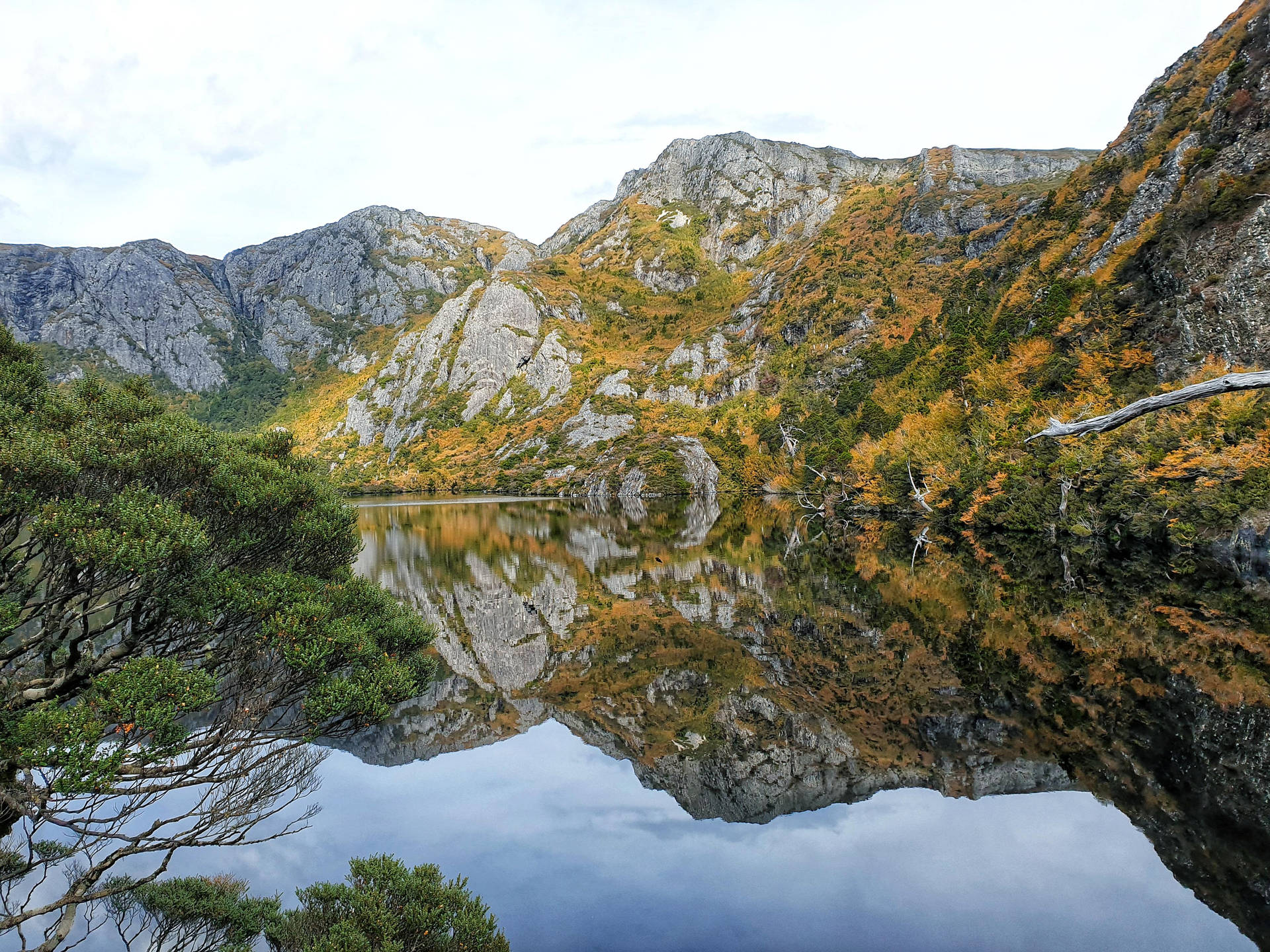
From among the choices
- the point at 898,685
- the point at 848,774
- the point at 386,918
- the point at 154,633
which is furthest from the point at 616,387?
the point at 386,918

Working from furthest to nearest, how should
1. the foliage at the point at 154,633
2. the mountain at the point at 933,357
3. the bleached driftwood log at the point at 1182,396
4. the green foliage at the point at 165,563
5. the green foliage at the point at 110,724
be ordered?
the mountain at the point at 933,357, the bleached driftwood log at the point at 1182,396, the green foliage at the point at 165,563, the foliage at the point at 154,633, the green foliage at the point at 110,724

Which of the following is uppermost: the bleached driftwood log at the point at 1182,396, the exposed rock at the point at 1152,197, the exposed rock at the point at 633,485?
the exposed rock at the point at 1152,197

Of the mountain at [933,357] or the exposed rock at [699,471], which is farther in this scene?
the exposed rock at [699,471]

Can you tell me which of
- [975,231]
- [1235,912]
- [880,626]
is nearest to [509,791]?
[1235,912]

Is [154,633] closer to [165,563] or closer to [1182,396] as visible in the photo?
[165,563]

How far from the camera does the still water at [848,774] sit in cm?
826

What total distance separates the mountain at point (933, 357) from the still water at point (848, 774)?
13450 mm

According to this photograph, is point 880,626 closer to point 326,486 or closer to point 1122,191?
point 326,486

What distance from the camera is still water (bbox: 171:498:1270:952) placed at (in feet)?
27.1

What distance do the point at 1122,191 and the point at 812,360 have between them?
211 ft

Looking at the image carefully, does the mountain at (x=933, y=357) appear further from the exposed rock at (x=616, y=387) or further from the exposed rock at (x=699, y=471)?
the exposed rock at (x=616, y=387)

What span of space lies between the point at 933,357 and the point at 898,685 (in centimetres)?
7528

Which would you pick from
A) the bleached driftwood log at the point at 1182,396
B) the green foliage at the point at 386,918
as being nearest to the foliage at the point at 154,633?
the green foliage at the point at 386,918

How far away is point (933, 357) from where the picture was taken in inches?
3142
